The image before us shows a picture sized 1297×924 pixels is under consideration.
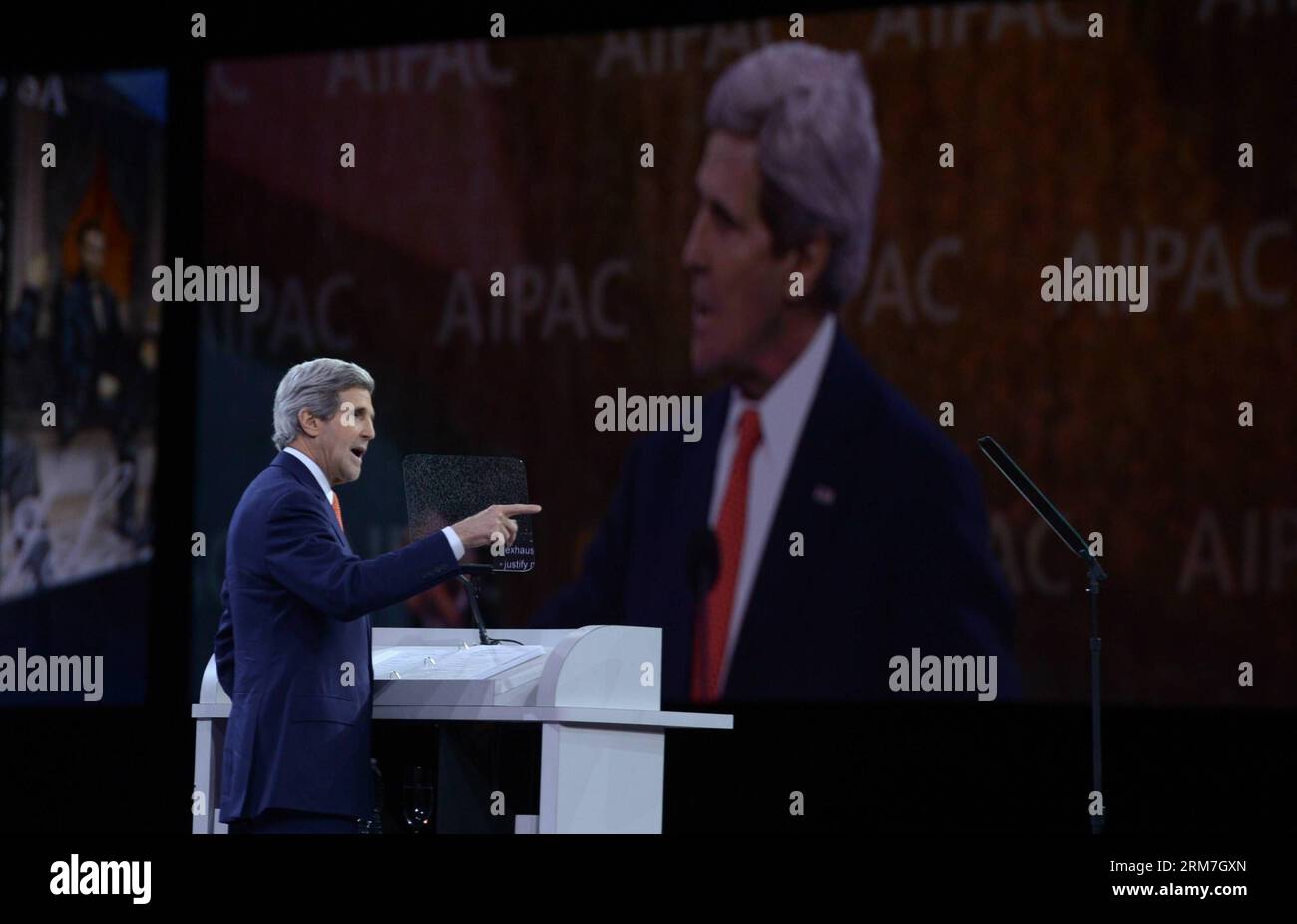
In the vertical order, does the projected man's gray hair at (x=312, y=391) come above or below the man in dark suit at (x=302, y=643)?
above

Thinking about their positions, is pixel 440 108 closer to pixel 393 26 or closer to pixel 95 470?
pixel 393 26

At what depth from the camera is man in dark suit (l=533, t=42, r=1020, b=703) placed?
16.9 ft

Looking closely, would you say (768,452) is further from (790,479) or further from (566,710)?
(566,710)

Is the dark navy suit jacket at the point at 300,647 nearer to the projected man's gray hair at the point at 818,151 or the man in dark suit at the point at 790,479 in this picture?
the man in dark suit at the point at 790,479

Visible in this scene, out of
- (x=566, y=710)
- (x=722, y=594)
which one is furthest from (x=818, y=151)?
(x=566, y=710)

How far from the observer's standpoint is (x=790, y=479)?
5.27m

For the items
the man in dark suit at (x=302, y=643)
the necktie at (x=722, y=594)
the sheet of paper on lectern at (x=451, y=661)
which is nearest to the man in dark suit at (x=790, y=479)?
the necktie at (x=722, y=594)

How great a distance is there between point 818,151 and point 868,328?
0.61 metres

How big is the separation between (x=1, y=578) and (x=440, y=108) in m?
2.32

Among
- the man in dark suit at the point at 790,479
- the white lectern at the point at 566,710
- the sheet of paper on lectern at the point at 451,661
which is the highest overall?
the man in dark suit at the point at 790,479

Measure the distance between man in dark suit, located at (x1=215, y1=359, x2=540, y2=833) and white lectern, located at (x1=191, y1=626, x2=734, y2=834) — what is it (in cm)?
14

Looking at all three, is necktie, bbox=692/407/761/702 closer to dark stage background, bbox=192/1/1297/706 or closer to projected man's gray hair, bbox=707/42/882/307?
dark stage background, bbox=192/1/1297/706

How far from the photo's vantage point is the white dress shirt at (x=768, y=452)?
17.3 feet
